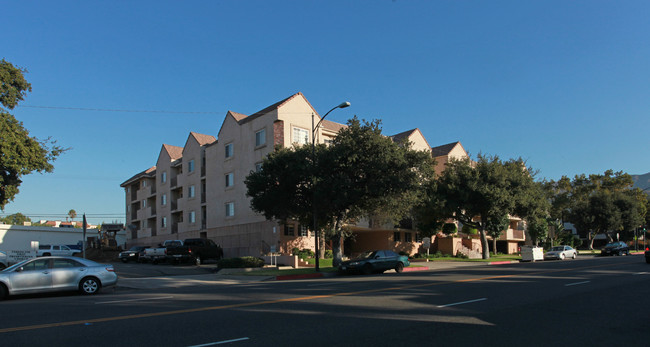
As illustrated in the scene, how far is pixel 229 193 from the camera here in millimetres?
41688

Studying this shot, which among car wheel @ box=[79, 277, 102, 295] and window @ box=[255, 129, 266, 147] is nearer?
car wheel @ box=[79, 277, 102, 295]

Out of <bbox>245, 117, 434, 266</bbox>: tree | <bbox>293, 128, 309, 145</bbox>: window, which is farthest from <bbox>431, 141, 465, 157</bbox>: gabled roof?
<bbox>245, 117, 434, 266</bbox>: tree

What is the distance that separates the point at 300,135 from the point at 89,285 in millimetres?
23876

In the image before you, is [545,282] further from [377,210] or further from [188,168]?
[188,168]

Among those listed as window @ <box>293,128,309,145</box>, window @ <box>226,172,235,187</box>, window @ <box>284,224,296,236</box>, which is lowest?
window @ <box>284,224,296,236</box>

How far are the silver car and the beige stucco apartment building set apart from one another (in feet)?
46.4

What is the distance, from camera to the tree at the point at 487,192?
40.7 metres

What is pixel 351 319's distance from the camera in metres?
9.34

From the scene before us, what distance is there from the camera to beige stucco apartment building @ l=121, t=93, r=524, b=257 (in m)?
37.2

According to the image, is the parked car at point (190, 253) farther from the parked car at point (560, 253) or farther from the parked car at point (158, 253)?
the parked car at point (560, 253)

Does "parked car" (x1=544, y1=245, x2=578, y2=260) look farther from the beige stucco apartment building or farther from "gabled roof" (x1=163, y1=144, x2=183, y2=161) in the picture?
"gabled roof" (x1=163, y1=144, x2=183, y2=161)

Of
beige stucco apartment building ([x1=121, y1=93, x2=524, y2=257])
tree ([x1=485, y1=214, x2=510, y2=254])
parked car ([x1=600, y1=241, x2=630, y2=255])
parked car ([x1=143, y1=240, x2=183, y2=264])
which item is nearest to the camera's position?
parked car ([x1=143, y1=240, x2=183, y2=264])

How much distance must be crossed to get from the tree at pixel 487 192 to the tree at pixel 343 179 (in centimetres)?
1232

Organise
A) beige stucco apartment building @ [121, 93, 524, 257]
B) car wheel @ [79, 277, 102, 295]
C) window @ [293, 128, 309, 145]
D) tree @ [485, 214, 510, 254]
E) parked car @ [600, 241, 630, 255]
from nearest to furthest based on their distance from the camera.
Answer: car wheel @ [79, 277, 102, 295] → beige stucco apartment building @ [121, 93, 524, 257] → window @ [293, 128, 309, 145] → tree @ [485, 214, 510, 254] → parked car @ [600, 241, 630, 255]
